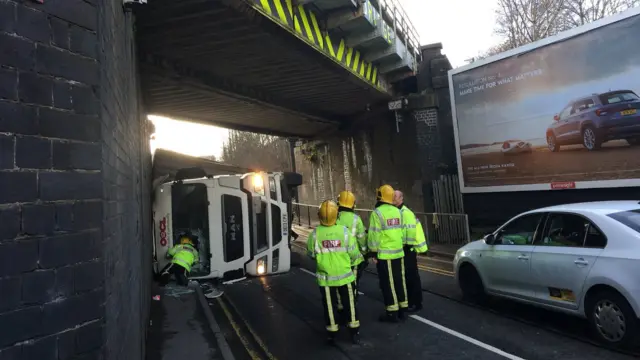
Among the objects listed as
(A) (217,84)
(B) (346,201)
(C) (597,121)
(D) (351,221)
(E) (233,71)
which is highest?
(E) (233,71)

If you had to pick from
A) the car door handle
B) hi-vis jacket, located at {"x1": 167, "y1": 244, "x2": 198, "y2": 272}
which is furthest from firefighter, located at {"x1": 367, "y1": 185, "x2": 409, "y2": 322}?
hi-vis jacket, located at {"x1": 167, "y1": 244, "x2": 198, "y2": 272}

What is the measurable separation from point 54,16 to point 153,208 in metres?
7.38

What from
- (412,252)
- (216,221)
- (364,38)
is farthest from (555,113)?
(216,221)

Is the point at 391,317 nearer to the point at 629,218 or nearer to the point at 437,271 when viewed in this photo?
the point at 629,218

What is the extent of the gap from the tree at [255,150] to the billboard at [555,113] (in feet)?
98.3

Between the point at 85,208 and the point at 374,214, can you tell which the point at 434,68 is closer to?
the point at 374,214

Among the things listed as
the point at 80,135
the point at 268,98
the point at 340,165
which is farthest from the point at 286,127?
the point at 80,135

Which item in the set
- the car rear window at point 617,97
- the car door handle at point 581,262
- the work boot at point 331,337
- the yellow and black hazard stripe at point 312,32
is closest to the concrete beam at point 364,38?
the yellow and black hazard stripe at point 312,32

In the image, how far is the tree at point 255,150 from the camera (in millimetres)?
45719

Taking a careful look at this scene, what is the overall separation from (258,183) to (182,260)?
216cm

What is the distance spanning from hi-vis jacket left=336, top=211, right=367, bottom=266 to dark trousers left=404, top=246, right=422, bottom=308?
27.4 inches

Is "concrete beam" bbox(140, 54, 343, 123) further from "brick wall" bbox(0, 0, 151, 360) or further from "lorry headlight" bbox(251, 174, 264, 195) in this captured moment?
"brick wall" bbox(0, 0, 151, 360)

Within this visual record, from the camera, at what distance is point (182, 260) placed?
25.7 feet

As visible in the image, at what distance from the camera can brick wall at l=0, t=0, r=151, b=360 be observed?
1.68 meters
